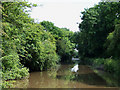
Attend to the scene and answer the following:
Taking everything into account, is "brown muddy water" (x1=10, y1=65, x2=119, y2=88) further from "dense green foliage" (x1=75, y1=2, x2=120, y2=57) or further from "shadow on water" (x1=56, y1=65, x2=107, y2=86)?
Result: "dense green foliage" (x1=75, y1=2, x2=120, y2=57)

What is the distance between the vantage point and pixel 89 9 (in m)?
32.5

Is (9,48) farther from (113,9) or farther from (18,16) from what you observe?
(113,9)

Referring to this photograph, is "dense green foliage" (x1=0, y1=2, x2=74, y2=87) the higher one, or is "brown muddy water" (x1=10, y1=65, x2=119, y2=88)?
"dense green foliage" (x1=0, y1=2, x2=74, y2=87)

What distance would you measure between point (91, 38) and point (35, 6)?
79.1 feet

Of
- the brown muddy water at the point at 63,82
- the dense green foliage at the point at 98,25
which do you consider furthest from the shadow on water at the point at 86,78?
the dense green foliage at the point at 98,25

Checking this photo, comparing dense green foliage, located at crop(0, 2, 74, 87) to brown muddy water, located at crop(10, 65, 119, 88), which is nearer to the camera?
dense green foliage, located at crop(0, 2, 74, 87)

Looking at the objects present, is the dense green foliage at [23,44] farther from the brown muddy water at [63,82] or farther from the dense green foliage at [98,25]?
the dense green foliage at [98,25]

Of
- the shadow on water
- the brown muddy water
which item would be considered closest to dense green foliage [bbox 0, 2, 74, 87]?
the brown muddy water

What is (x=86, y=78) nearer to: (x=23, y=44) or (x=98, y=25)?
(x=23, y=44)

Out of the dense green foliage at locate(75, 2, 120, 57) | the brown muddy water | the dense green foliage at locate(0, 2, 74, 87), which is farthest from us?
the dense green foliage at locate(75, 2, 120, 57)

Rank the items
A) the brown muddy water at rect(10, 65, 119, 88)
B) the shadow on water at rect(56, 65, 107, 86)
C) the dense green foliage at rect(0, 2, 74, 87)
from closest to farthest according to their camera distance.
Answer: the dense green foliage at rect(0, 2, 74, 87) < the brown muddy water at rect(10, 65, 119, 88) < the shadow on water at rect(56, 65, 107, 86)

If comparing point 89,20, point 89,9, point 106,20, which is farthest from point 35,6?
point 89,9

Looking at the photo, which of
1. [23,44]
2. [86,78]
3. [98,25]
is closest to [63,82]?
[86,78]

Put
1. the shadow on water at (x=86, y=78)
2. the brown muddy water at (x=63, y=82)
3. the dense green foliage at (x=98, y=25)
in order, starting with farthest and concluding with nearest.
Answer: the dense green foliage at (x=98, y=25) < the shadow on water at (x=86, y=78) < the brown muddy water at (x=63, y=82)
